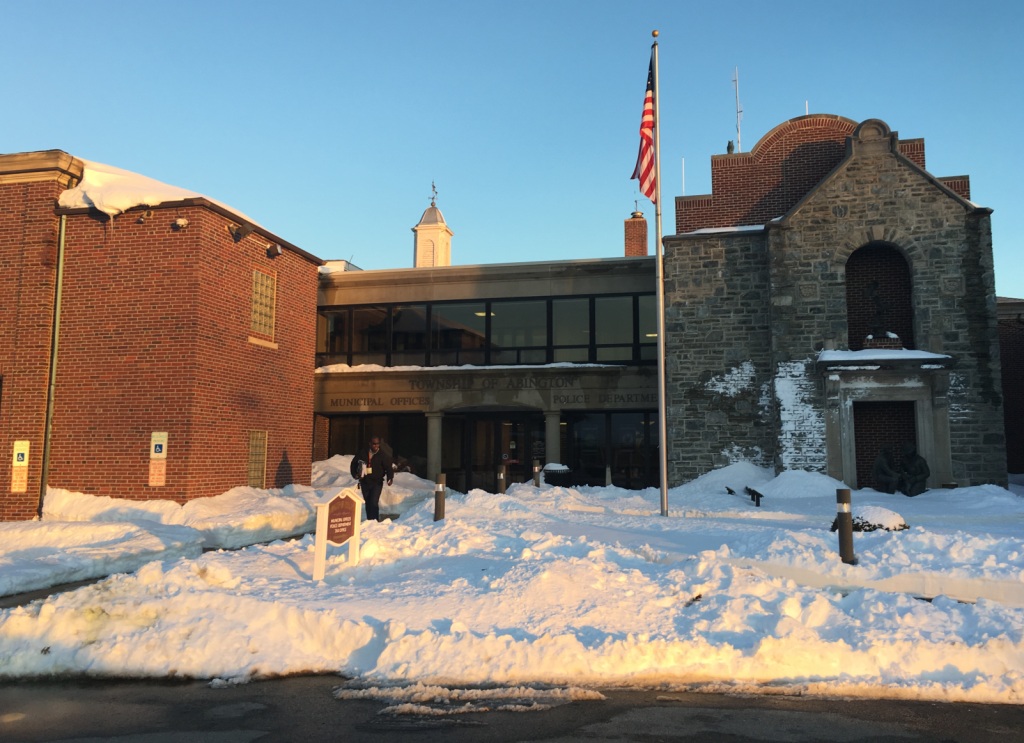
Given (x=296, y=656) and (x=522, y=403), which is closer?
(x=296, y=656)

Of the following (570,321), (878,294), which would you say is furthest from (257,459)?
(878,294)

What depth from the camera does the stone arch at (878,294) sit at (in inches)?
750

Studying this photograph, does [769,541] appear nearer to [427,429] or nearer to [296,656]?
[296,656]

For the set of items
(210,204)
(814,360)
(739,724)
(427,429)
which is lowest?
(739,724)

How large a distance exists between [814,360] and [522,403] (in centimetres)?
806

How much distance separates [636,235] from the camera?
2697 cm

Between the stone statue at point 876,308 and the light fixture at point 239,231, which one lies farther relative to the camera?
the stone statue at point 876,308

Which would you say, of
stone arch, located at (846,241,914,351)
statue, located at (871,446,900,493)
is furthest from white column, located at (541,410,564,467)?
statue, located at (871,446,900,493)

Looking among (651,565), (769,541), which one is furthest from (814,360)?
(651,565)

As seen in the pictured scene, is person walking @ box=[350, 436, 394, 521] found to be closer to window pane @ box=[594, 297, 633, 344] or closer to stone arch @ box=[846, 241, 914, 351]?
window pane @ box=[594, 297, 633, 344]

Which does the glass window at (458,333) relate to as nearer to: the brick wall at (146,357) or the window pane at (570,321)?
the window pane at (570,321)

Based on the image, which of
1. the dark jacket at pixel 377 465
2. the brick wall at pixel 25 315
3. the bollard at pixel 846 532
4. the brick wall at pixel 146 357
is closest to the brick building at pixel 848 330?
the dark jacket at pixel 377 465

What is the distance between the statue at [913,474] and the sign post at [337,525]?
13211 millimetres

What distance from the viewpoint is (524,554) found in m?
8.91
